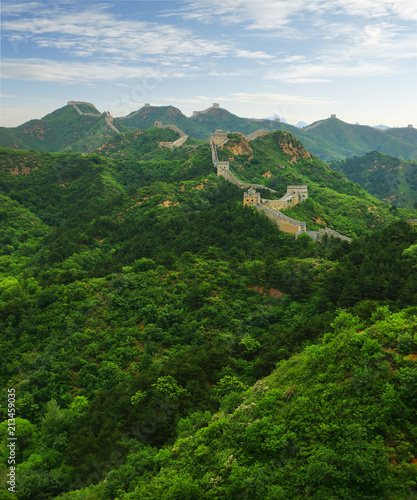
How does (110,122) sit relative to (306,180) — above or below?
above

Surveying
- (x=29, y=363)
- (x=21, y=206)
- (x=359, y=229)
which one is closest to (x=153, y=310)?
(x=29, y=363)

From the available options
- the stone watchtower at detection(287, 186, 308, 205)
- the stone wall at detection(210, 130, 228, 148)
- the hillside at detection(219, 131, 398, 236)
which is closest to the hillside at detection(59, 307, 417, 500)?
the hillside at detection(219, 131, 398, 236)

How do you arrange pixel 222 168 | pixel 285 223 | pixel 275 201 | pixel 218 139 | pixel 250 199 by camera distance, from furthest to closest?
1. pixel 218 139
2. pixel 222 168
3. pixel 275 201
4. pixel 250 199
5. pixel 285 223

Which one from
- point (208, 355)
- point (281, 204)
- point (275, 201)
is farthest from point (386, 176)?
point (208, 355)

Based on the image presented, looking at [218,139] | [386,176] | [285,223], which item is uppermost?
[218,139]

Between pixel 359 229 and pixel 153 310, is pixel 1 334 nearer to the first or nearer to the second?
pixel 153 310

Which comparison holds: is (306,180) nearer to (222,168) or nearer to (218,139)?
(218,139)

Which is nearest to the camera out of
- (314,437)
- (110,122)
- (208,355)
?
(314,437)
